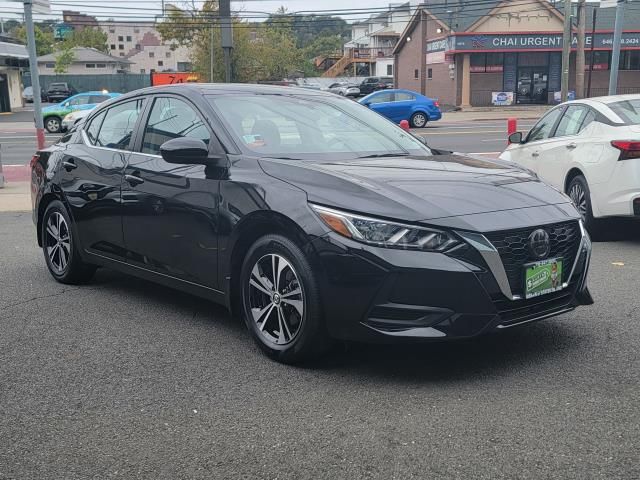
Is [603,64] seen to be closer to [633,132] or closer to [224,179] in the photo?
[633,132]

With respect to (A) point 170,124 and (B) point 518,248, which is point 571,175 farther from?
(A) point 170,124

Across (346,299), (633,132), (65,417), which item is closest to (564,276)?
(346,299)

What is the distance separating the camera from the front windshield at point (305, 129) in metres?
4.84

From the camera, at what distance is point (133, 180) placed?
532 centimetres

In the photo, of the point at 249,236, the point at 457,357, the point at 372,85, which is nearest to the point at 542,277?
the point at 457,357

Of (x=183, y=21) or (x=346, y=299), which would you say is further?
(x=183, y=21)

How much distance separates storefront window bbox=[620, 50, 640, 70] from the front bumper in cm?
4762

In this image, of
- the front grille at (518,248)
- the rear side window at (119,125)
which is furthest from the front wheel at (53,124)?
the front grille at (518,248)

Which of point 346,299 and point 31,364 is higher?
point 346,299

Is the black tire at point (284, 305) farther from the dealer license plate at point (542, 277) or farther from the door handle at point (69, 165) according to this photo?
the door handle at point (69, 165)

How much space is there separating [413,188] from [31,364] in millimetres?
2504

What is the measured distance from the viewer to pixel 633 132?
739 centimetres

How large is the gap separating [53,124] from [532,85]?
95.4 feet

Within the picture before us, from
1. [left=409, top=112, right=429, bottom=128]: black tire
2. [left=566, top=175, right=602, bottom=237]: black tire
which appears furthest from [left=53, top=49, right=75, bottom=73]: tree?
[left=566, top=175, right=602, bottom=237]: black tire
